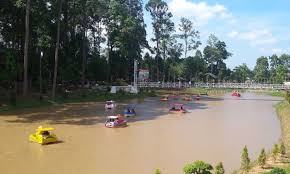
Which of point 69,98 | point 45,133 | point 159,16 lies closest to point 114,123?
point 45,133

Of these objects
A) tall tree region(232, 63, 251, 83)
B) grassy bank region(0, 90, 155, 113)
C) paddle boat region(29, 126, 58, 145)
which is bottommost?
paddle boat region(29, 126, 58, 145)

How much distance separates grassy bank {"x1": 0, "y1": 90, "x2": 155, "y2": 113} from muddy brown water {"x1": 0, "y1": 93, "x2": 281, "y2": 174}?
2291mm

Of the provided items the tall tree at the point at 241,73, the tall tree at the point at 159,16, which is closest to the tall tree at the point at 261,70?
the tall tree at the point at 241,73

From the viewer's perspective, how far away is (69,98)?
51.5 metres

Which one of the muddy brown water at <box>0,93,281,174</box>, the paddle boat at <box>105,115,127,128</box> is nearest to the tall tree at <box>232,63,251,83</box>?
the muddy brown water at <box>0,93,281,174</box>

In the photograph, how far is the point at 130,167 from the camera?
61.0 feet

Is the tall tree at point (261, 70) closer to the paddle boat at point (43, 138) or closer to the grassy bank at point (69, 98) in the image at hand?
the grassy bank at point (69, 98)

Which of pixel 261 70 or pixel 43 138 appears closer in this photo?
pixel 43 138

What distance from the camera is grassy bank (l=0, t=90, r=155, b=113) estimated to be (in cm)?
4155

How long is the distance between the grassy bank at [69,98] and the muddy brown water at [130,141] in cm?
229

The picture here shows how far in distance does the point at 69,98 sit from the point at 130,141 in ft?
89.1

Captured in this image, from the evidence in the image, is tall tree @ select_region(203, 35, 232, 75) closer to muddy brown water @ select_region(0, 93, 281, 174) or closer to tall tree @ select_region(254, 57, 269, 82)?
tall tree @ select_region(254, 57, 269, 82)

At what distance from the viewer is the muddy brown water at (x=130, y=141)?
1900 cm

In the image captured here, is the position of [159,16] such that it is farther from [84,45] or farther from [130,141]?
[130,141]
